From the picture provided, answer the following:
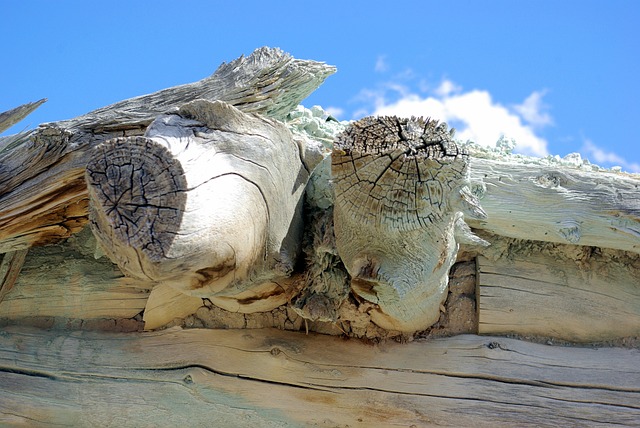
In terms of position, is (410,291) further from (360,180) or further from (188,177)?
(188,177)

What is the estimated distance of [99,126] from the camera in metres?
3.07

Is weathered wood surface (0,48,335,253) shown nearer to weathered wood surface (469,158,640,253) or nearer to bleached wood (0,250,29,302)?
bleached wood (0,250,29,302)

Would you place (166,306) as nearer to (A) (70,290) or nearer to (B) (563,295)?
(A) (70,290)

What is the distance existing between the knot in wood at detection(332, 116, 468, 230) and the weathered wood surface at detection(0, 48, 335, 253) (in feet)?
3.63

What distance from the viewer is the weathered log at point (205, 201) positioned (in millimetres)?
1789

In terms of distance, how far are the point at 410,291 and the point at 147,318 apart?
4.51ft

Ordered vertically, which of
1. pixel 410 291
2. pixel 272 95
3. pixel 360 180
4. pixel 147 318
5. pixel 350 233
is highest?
pixel 272 95

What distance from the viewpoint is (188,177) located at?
1874 mm

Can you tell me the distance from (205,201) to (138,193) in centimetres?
21

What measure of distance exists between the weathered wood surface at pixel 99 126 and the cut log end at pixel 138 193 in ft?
3.99

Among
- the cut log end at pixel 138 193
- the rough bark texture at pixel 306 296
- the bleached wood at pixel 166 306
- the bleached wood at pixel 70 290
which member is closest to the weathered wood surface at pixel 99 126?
the rough bark texture at pixel 306 296

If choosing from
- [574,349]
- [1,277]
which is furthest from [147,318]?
[574,349]

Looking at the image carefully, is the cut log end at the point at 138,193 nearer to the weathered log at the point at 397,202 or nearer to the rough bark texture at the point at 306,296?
the rough bark texture at the point at 306,296

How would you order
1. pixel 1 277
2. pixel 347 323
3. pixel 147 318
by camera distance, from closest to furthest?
pixel 347 323
pixel 147 318
pixel 1 277
